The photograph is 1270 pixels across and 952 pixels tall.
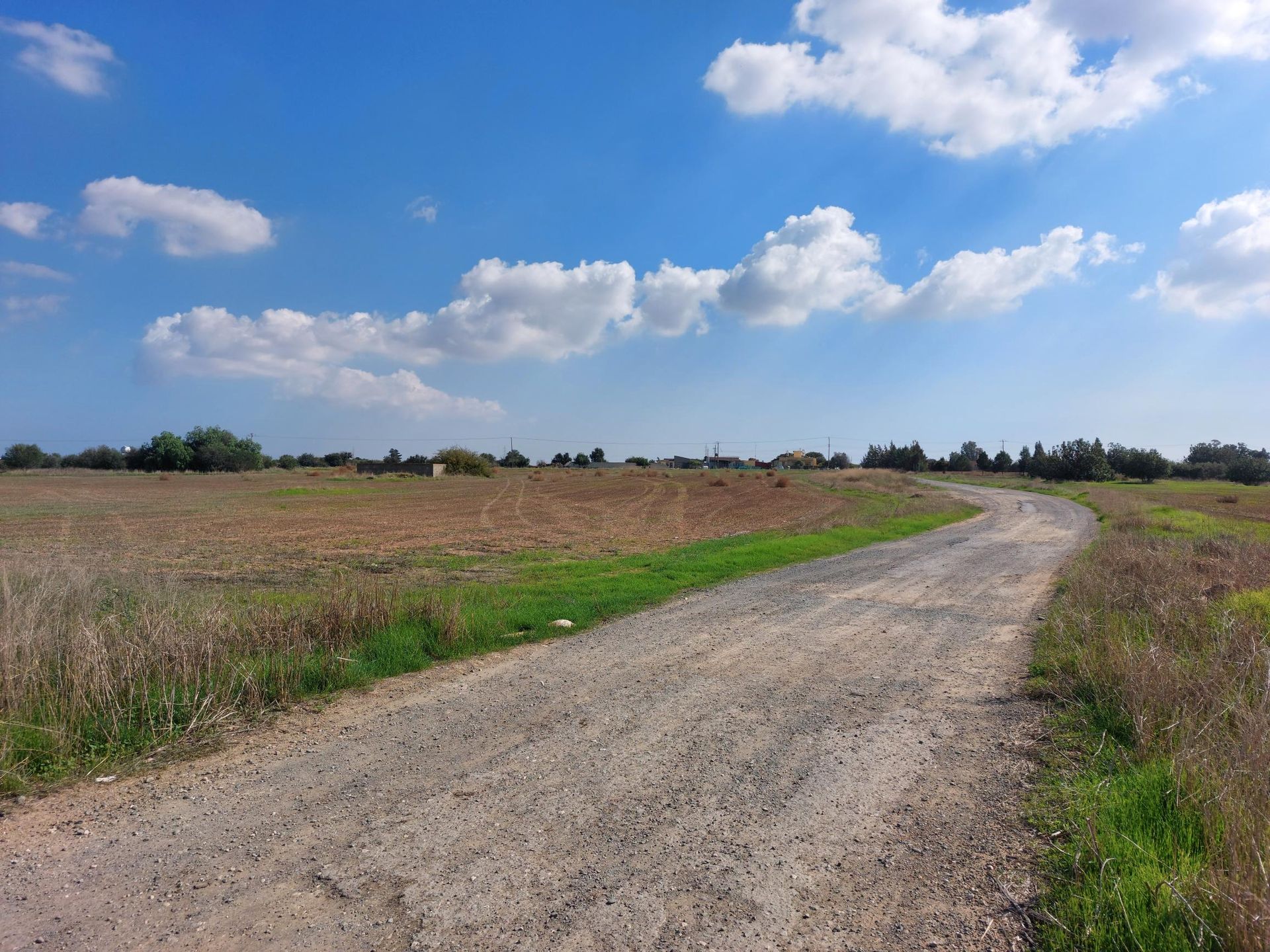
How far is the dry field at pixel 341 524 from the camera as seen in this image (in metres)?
16.2

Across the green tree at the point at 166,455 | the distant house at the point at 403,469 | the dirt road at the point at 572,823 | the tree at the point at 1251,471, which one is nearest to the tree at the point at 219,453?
the green tree at the point at 166,455

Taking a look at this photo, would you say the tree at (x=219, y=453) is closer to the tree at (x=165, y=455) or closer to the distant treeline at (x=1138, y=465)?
the tree at (x=165, y=455)

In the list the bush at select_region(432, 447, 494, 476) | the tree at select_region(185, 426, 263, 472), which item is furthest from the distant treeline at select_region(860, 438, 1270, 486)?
the tree at select_region(185, 426, 263, 472)

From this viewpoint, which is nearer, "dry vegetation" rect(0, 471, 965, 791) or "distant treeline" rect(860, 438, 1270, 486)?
"dry vegetation" rect(0, 471, 965, 791)

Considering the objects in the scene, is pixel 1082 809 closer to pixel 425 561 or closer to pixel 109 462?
pixel 425 561

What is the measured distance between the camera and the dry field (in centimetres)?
1619

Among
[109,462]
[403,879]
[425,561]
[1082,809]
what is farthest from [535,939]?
[109,462]

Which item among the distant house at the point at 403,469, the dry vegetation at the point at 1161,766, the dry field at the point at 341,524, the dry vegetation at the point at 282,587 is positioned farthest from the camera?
the distant house at the point at 403,469

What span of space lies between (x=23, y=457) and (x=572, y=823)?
434ft

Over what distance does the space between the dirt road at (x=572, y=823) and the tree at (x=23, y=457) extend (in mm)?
125365

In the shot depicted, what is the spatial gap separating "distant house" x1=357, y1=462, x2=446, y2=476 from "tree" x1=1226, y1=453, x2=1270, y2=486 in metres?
100

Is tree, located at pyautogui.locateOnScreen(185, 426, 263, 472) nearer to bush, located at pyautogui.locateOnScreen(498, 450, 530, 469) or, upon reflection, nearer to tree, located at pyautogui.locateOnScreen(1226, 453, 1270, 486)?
bush, located at pyautogui.locateOnScreen(498, 450, 530, 469)

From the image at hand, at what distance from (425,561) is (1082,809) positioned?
49.6 feet

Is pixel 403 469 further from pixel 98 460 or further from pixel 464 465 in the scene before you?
pixel 98 460
